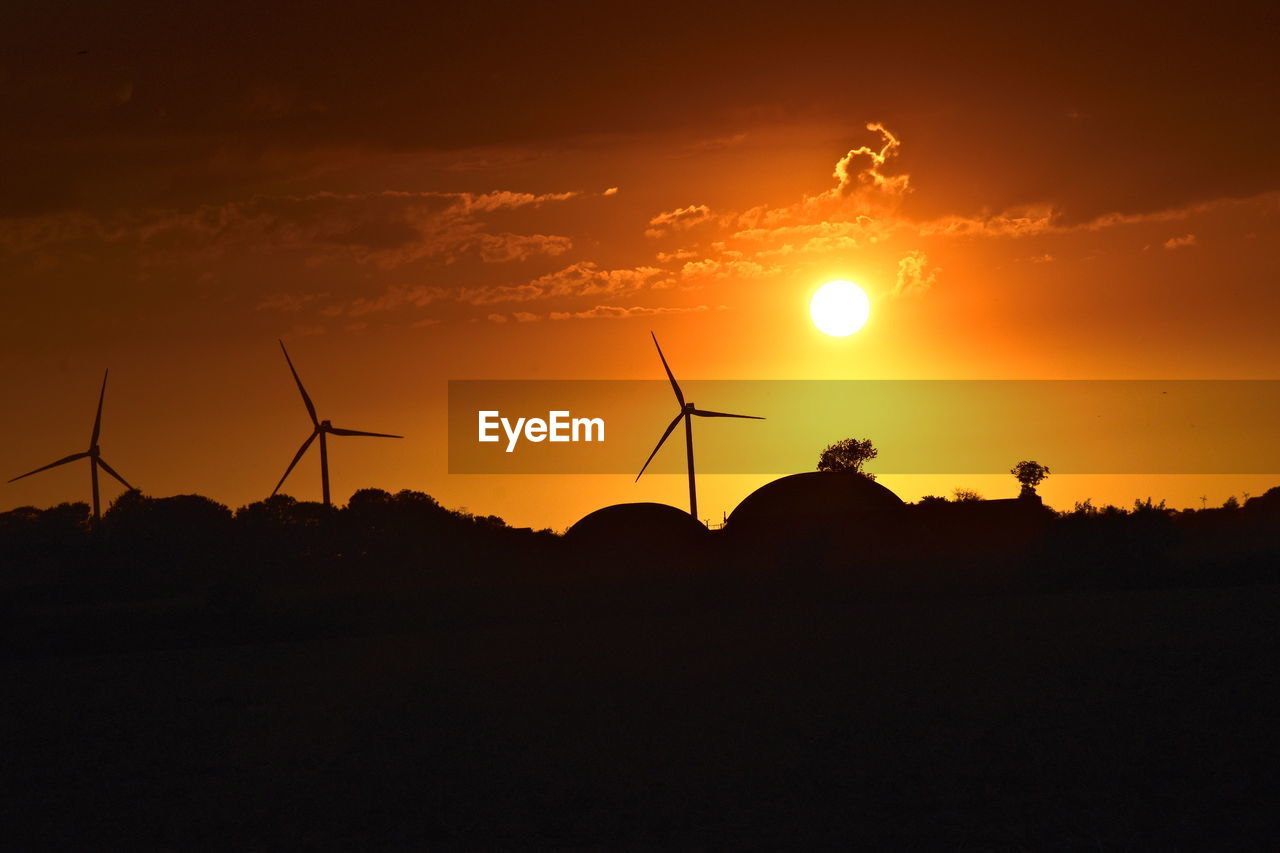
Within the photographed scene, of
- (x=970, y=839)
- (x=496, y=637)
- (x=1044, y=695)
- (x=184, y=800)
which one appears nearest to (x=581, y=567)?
(x=496, y=637)

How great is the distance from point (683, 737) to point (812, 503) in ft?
236

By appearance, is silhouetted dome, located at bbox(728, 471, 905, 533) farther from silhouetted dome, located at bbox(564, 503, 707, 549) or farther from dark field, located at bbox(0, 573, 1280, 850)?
dark field, located at bbox(0, 573, 1280, 850)

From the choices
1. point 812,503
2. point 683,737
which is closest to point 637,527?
point 812,503

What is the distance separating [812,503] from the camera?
108 meters

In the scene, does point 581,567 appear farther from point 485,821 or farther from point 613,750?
point 485,821

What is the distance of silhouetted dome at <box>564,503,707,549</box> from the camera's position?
10356 cm

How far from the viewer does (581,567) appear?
99812 millimetres

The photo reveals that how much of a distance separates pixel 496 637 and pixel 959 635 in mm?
20295

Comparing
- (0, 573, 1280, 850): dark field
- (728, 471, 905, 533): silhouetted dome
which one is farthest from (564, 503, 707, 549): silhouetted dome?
(0, 573, 1280, 850): dark field

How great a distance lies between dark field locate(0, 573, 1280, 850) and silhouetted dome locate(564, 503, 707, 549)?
135ft

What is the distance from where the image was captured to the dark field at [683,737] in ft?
93.2

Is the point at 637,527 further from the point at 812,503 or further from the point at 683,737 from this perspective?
the point at 683,737

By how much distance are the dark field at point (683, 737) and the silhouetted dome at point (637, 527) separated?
135 ft

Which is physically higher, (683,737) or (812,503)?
(812,503)
